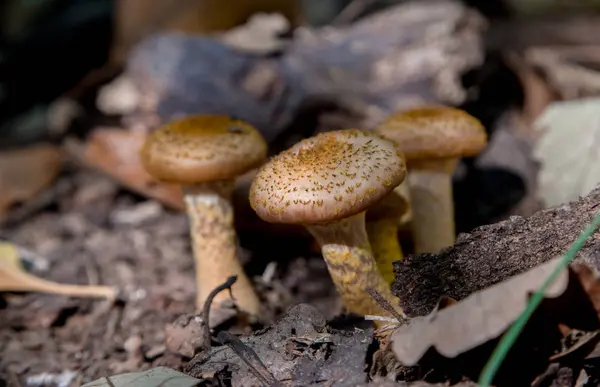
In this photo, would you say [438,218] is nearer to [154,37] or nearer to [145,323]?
[145,323]

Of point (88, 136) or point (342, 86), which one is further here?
point (88, 136)

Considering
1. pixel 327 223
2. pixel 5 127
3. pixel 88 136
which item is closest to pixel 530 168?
pixel 327 223

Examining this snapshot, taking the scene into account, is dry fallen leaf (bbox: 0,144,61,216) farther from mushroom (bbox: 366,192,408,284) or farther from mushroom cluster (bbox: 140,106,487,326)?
mushroom (bbox: 366,192,408,284)

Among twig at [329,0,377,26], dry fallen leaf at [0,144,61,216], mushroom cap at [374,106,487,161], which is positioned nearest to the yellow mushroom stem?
mushroom cap at [374,106,487,161]

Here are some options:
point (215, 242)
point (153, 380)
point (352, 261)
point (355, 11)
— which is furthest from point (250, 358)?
point (355, 11)

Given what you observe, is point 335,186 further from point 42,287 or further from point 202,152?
point 42,287

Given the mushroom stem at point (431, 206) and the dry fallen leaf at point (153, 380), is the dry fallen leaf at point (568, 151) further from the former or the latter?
the dry fallen leaf at point (153, 380)
